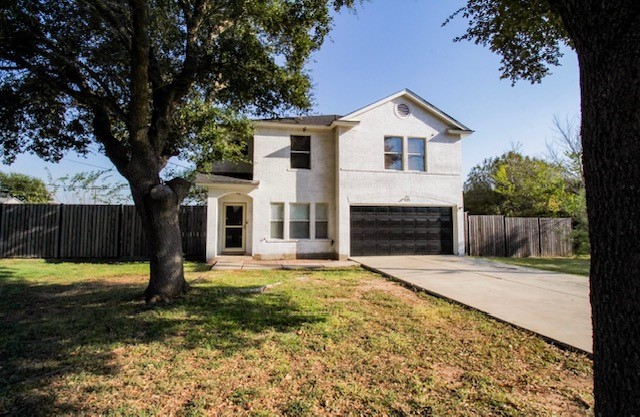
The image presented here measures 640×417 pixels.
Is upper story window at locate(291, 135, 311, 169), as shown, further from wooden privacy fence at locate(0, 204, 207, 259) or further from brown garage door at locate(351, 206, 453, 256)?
wooden privacy fence at locate(0, 204, 207, 259)

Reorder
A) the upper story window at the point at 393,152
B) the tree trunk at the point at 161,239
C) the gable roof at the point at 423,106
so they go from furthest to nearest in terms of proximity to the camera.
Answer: the upper story window at the point at 393,152 → the gable roof at the point at 423,106 → the tree trunk at the point at 161,239

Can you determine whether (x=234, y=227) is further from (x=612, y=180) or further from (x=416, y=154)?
(x=612, y=180)

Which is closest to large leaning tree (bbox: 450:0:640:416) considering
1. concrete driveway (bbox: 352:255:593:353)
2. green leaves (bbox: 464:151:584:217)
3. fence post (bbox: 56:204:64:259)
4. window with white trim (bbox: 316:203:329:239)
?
concrete driveway (bbox: 352:255:593:353)

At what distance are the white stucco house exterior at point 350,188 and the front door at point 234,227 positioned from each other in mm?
43

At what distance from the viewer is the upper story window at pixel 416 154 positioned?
50.6ft

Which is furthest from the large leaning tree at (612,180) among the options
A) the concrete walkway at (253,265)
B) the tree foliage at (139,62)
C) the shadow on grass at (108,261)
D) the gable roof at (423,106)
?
the gable roof at (423,106)

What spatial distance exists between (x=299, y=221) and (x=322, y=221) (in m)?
1.01

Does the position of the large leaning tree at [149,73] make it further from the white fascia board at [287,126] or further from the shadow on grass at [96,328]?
the white fascia board at [287,126]

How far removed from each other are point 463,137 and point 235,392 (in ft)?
50.3

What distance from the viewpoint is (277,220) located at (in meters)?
14.8

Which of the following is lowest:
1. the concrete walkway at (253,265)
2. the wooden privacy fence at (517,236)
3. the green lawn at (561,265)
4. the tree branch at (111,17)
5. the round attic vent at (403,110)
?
the green lawn at (561,265)

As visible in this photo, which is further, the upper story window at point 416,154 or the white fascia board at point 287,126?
the upper story window at point 416,154

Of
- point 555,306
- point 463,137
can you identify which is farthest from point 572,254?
point 555,306

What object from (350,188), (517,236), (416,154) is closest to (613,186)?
(350,188)
